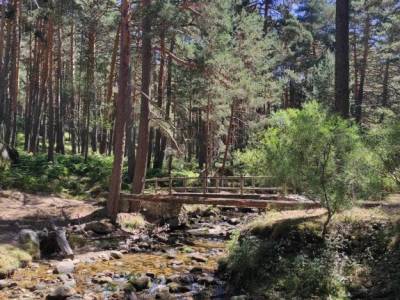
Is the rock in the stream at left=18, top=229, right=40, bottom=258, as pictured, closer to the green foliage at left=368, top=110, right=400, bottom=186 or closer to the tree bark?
the green foliage at left=368, top=110, right=400, bottom=186

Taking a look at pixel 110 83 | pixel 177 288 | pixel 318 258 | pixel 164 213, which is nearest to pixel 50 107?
pixel 110 83

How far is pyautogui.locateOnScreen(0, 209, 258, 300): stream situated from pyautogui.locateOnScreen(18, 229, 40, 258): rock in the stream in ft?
1.46

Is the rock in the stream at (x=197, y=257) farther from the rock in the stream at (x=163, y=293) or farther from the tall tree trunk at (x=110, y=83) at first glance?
the tall tree trunk at (x=110, y=83)

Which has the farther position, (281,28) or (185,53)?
(281,28)

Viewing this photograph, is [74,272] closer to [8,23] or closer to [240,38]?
[240,38]

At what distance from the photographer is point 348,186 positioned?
857 centimetres

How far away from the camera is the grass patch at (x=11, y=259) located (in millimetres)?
9585

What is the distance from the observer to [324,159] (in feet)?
28.6

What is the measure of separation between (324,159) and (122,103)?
28.6ft

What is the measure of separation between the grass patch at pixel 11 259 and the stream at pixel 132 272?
0.55 feet

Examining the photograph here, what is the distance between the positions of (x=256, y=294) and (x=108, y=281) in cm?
327

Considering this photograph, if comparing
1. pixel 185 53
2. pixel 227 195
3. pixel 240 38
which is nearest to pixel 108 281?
pixel 227 195

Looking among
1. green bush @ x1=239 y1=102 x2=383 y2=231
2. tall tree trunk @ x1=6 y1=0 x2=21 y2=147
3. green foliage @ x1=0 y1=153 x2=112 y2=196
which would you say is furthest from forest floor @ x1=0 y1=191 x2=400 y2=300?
tall tree trunk @ x1=6 y1=0 x2=21 y2=147

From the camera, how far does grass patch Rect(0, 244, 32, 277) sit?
377 inches
